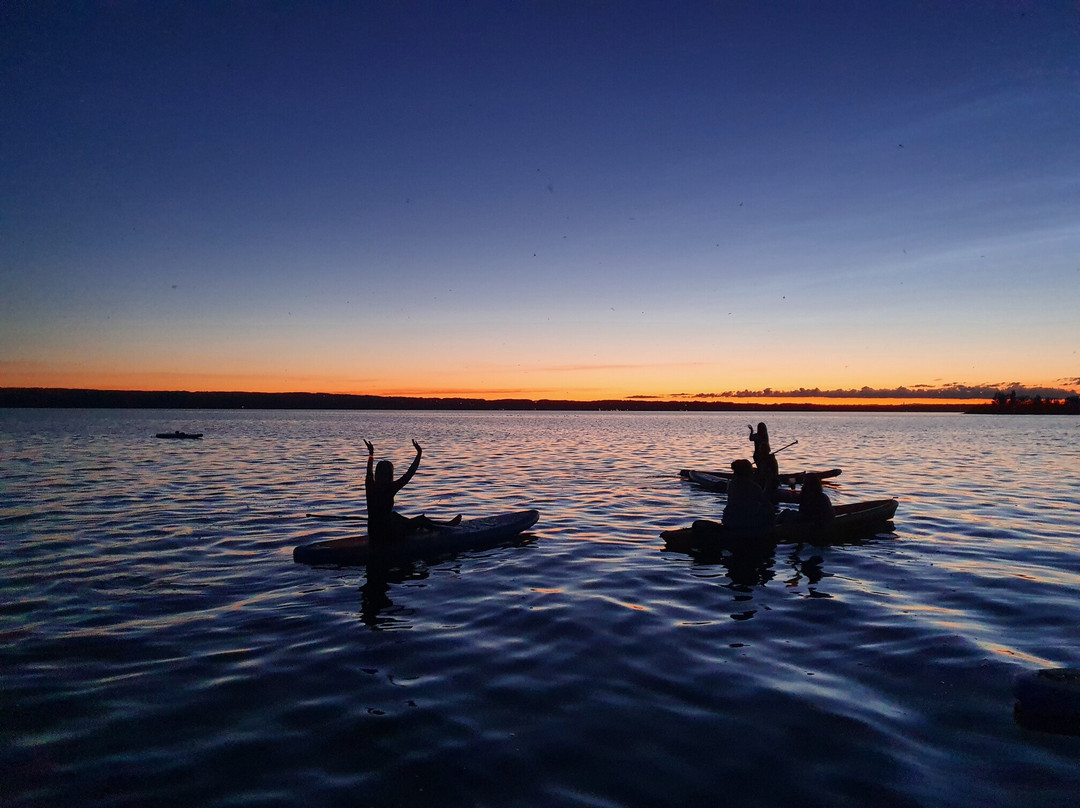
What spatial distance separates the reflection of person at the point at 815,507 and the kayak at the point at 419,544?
6765 millimetres

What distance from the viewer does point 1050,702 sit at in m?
5.86

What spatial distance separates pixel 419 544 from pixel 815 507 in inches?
368

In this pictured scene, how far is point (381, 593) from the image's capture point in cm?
1095

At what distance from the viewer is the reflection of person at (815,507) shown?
14688 mm

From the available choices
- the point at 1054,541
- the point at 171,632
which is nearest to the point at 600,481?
the point at 1054,541

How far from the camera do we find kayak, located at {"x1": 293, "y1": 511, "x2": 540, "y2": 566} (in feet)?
41.2

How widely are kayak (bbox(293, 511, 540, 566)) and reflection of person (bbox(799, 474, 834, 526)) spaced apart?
266 inches

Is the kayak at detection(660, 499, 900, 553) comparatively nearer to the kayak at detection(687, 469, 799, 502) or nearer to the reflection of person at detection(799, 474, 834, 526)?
the reflection of person at detection(799, 474, 834, 526)

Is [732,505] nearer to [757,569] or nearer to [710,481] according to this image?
[757,569]

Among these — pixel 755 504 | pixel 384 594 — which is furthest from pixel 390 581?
pixel 755 504

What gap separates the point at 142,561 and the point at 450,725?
9.94m

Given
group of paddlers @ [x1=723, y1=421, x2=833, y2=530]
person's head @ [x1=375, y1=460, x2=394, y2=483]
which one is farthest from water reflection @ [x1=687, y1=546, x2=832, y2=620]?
person's head @ [x1=375, y1=460, x2=394, y2=483]

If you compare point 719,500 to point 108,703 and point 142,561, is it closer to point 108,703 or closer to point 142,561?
point 142,561

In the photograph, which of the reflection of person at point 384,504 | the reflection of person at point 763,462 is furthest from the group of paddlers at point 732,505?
the reflection of person at point 763,462
